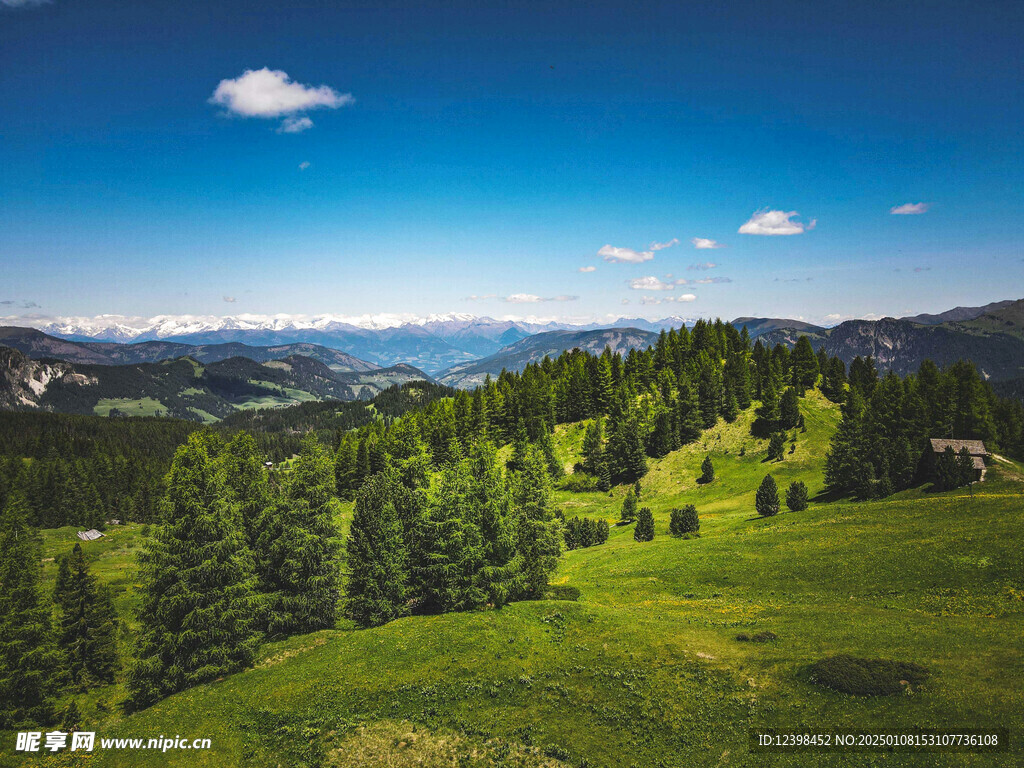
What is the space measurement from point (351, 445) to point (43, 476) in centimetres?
8770

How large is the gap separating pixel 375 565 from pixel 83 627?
1165 inches

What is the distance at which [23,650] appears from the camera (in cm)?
3597

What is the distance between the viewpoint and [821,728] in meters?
19.8

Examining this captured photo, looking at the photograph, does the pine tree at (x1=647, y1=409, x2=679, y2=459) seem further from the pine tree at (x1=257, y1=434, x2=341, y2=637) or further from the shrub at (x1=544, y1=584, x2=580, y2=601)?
the pine tree at (x1=257, y1=434, x2=341, y2=637)

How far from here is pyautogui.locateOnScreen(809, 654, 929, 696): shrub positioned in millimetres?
21219

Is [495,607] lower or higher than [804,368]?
lower

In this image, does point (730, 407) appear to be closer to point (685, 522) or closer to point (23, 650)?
point (685, 522)

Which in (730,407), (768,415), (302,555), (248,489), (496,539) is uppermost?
(730,407)

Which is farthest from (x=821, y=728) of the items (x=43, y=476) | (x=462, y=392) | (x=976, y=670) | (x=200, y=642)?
(x=43, y=476)

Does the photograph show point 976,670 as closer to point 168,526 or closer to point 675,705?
point 675,705

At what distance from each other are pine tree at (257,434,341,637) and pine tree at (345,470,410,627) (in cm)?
151

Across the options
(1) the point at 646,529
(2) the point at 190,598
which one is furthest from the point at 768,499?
(2) the point at 190,598

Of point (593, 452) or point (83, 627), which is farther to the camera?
point (593, 452)

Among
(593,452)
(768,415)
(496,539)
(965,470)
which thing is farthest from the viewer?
(593,452)
